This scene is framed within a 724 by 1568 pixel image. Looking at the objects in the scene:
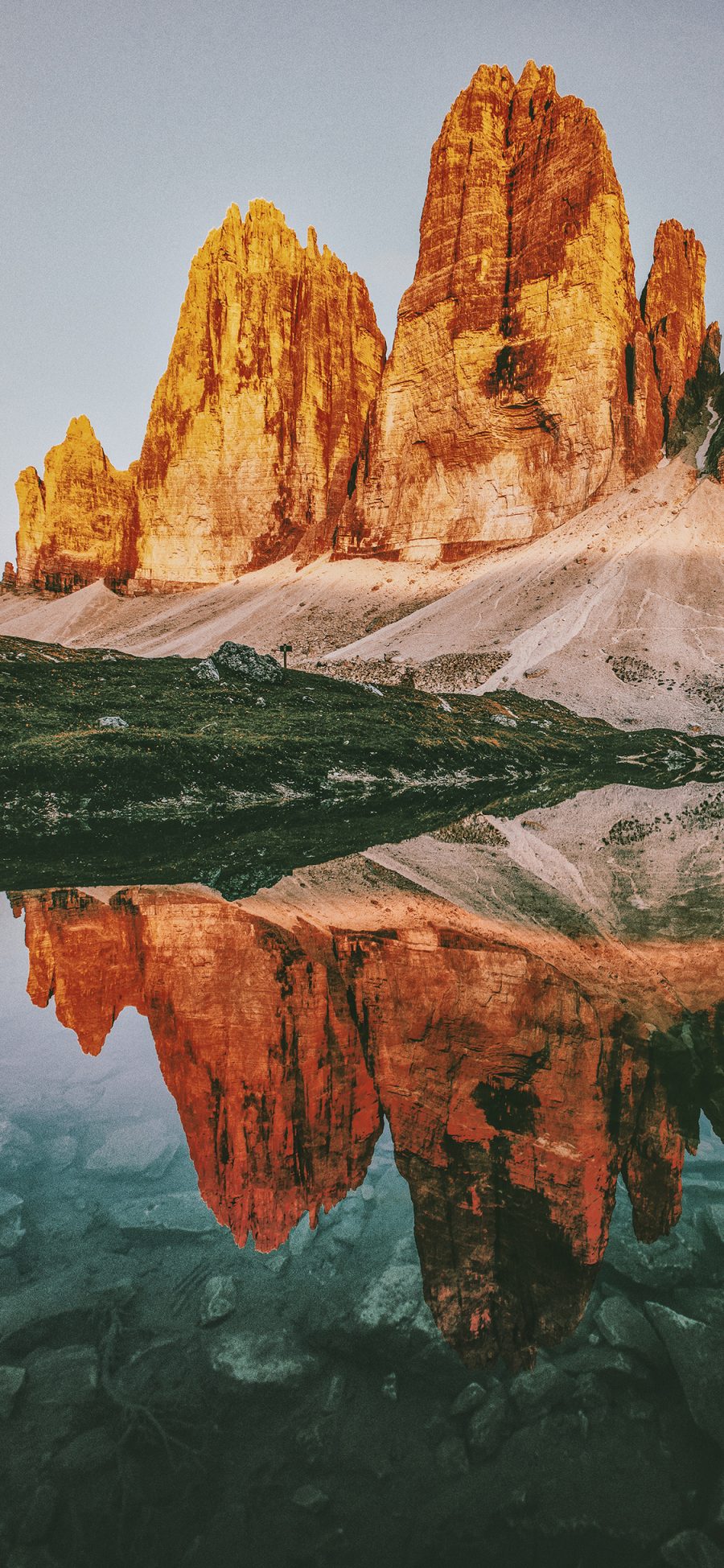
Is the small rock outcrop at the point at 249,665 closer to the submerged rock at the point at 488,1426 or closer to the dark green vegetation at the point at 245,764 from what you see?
the dark green vegetation at the point at 245,764

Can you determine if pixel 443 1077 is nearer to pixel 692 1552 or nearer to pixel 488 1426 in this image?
pixel 488 1426

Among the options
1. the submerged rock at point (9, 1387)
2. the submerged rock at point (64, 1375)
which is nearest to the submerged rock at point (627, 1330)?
the submerged rock at point (64, 1375)

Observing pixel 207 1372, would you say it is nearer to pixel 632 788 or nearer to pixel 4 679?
pixel 632 788

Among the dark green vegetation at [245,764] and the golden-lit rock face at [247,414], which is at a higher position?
the golden-lit rock face at [247,414]

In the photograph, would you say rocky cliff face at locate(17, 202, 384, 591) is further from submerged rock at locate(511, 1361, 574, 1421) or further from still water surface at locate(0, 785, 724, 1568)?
submerged rock at locate(511, 1361, 574, 1421)

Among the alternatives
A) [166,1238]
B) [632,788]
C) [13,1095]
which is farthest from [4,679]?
[166,1238]

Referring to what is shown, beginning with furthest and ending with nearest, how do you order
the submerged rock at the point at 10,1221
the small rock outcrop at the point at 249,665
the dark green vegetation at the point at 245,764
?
the small rock outcrop at the point at 249,665 < the dark green vegetation at the point at 245,764 < the submerged rock at the point at 10,1221
